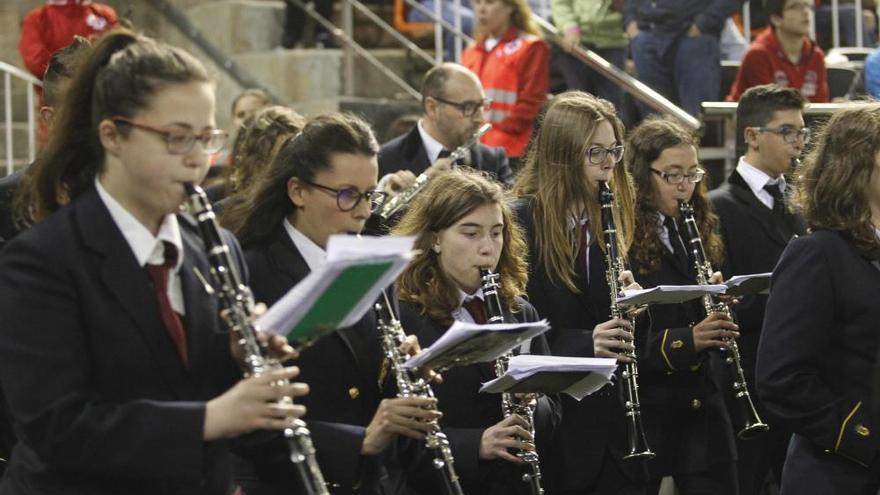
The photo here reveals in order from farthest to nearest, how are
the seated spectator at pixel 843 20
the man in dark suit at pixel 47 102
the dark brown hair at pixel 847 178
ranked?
the seated spectator at pixel 843 20 → the man in dark suit at pixel 47 102 → the dark brown hair at pixel 847 178

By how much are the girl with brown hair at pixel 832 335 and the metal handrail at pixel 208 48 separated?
275 inches

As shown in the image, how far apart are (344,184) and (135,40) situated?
103cm

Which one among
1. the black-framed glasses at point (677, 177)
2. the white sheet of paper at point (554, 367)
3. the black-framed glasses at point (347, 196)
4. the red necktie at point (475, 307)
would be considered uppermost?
the black-framed glasses at point (347, 196)

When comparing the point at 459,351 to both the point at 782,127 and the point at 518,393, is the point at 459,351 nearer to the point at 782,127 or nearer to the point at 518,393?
the point at 518,393

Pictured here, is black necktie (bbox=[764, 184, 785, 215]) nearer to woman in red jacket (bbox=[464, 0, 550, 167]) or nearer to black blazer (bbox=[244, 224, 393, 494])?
woman in red jacket (bbox=[464, 0, 550, 167])

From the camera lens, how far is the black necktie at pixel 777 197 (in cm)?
694

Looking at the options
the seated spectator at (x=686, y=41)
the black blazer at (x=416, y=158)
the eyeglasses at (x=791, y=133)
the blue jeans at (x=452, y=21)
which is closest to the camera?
the eyeglasses at (x=791, y=133)

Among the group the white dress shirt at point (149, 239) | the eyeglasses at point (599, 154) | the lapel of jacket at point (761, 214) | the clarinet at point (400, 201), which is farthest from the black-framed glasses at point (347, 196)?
the lapel of jacket at point (761, 214)

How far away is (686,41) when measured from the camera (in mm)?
9906

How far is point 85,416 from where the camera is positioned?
3.21 meters

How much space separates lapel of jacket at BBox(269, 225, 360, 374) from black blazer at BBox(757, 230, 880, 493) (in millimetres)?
1293

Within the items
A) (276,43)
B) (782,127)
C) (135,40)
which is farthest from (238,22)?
(135,40)

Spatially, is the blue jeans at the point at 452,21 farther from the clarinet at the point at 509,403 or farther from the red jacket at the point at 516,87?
the clarinet at the point at 509,403

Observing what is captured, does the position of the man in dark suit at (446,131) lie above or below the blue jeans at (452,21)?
below
